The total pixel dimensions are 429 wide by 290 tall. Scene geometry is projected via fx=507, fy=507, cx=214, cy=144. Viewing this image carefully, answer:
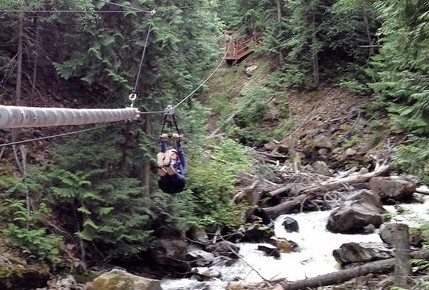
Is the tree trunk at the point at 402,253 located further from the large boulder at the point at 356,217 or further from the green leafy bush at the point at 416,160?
the large boulder at the point at 356,217

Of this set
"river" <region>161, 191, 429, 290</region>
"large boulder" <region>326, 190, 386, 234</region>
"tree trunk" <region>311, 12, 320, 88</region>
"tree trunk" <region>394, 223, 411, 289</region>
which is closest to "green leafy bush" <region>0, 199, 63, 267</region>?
"river" <region>161, 191, 429, 290</region>

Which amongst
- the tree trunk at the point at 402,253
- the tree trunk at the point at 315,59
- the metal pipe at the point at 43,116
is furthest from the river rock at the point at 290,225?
the tree trunk at the point at 315,59

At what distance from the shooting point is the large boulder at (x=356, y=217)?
12.4 m

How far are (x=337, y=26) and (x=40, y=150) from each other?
1620 cm

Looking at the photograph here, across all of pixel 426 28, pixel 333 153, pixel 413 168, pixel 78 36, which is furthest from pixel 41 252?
pixel 333 153

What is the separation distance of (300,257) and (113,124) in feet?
16.4

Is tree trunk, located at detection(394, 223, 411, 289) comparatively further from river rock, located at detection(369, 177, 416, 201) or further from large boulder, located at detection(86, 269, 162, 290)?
river rock, located at detection(369, 177, 416, 201)

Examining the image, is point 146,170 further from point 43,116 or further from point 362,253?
point 43,116

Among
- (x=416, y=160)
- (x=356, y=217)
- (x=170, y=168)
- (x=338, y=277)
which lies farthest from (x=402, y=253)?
(x=356, y=217)

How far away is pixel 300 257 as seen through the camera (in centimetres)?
1118

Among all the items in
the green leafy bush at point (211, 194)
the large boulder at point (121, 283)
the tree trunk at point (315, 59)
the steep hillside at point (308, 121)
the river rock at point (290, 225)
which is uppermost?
the tree trunk at point (315, 59)

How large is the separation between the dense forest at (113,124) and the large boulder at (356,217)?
85.1 inches

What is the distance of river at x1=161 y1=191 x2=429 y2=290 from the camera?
9.87 m

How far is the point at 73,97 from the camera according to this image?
495 inches
